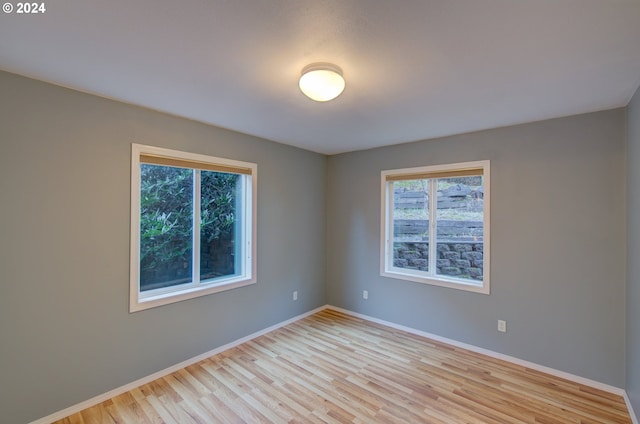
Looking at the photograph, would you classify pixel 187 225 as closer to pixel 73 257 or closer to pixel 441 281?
pixel 73 257

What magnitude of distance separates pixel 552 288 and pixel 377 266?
1894mm

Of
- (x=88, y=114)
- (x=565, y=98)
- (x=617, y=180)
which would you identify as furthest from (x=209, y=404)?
(x=617, y=180)

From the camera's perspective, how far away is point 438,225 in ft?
11.6

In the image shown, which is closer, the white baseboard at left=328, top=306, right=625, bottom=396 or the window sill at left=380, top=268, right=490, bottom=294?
the white baseboard at left=328, top=306, right=625, bottom=396

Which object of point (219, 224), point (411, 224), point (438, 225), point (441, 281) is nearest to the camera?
point (219, 224)

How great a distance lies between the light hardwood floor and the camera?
2.16m

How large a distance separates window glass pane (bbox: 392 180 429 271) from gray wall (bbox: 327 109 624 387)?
0.30m

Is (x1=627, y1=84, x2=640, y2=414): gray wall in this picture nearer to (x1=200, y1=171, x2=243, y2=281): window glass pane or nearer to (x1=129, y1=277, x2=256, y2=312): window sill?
(x1=129, y1=277, x2=256, y2=312): window sill

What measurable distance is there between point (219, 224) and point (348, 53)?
236 centimetres

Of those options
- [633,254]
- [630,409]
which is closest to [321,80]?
[633,254]

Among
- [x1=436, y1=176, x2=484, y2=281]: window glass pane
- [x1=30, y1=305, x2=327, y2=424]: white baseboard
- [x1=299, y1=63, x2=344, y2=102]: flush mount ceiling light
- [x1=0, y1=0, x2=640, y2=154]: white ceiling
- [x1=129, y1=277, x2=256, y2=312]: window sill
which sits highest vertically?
[x1=0, y1=0, x2=640, y2=154]: white ceiling

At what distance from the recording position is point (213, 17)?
4.51 ft

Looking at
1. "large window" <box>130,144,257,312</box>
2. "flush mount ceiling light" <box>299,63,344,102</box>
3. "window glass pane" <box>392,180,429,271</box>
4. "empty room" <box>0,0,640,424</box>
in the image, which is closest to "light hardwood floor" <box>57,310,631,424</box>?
"empty room" <box>0,0,640,424</box>

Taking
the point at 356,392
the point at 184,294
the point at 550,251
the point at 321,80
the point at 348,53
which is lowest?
the point at 356,392
